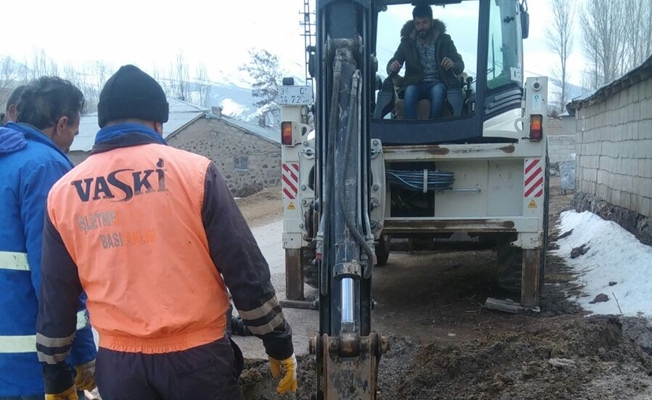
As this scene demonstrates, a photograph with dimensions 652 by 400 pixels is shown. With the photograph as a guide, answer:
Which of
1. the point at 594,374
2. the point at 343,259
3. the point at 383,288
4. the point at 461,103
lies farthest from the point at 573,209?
the point at 343,259

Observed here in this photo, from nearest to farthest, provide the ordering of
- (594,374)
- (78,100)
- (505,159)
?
(78,100)
(594,374)
(505,159)

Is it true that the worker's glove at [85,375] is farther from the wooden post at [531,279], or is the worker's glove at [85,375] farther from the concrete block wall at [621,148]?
the concrete block wall at [621,148]

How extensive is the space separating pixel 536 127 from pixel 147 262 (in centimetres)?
437

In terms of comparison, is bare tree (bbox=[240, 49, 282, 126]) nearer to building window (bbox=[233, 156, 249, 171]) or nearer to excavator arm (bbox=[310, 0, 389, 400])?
Result: building window (bbox=[233, 156, 249, 171])

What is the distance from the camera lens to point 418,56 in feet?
20.8

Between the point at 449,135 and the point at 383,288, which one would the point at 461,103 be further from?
the point at 383,288

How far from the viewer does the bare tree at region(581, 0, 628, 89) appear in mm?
39656

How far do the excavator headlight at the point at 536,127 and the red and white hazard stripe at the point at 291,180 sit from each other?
2.14 meters

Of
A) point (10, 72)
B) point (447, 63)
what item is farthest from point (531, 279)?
point (10, 72)

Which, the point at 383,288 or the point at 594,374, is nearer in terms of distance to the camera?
the point at 594,374

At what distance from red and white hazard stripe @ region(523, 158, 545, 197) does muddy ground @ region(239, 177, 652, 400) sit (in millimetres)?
1129

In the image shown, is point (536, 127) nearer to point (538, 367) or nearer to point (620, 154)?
point (538, 367)

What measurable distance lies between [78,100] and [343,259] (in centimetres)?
140

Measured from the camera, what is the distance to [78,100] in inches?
115
